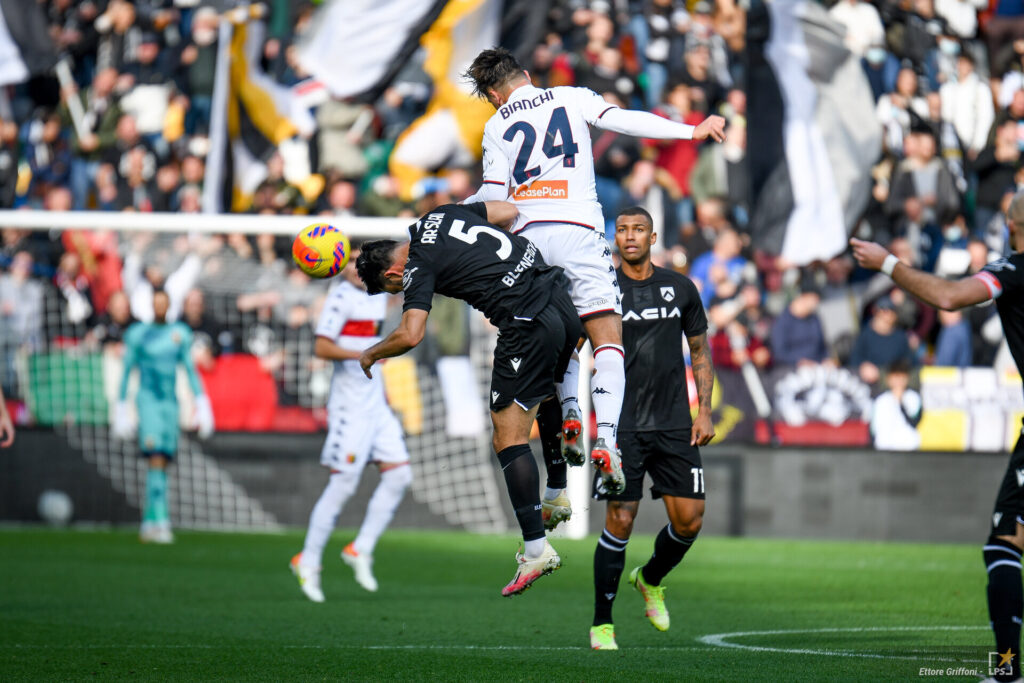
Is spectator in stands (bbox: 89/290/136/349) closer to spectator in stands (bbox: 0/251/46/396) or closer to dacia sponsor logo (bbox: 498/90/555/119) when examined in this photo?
spectator in stands (bbox: 0/251/46/396)

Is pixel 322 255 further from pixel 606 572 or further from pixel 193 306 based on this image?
pixel 193 306

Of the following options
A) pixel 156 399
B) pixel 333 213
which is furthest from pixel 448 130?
pixel 156 399

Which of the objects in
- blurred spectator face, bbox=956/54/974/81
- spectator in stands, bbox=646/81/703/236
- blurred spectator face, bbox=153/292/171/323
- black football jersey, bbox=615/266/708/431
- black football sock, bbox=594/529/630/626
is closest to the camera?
black football sock, bbox=594/529/630/626

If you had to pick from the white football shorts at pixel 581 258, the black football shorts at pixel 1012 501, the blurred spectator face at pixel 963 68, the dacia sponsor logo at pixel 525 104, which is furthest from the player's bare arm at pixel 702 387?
the blurred spectator face at pixel 963 68

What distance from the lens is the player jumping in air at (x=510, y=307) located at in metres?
6.97

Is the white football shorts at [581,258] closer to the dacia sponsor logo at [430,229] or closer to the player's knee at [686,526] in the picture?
the dacia sponsor logo at [430,229]

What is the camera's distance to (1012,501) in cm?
611

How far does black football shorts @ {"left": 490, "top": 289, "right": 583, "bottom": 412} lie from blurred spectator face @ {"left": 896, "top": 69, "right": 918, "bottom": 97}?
39.4ft

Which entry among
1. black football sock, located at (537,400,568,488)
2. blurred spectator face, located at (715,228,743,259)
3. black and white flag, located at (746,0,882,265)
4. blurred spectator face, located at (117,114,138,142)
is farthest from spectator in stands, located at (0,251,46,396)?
black football sock, located at (537,400,568,488)

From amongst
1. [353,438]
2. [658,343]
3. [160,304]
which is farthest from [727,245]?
[658,343]

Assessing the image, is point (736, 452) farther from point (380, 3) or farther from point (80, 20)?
point (80, 20)

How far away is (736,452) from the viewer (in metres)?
15.9

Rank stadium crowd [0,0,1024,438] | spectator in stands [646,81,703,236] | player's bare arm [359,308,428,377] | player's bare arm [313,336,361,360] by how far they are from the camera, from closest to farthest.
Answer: player's bare arm [359,308,428,377], player's bare arm [313,336,361,360], stadium crowd [0,0,1024,438], spectator in stands [646,81,703,236]

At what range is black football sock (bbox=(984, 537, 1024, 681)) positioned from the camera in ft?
19.6
